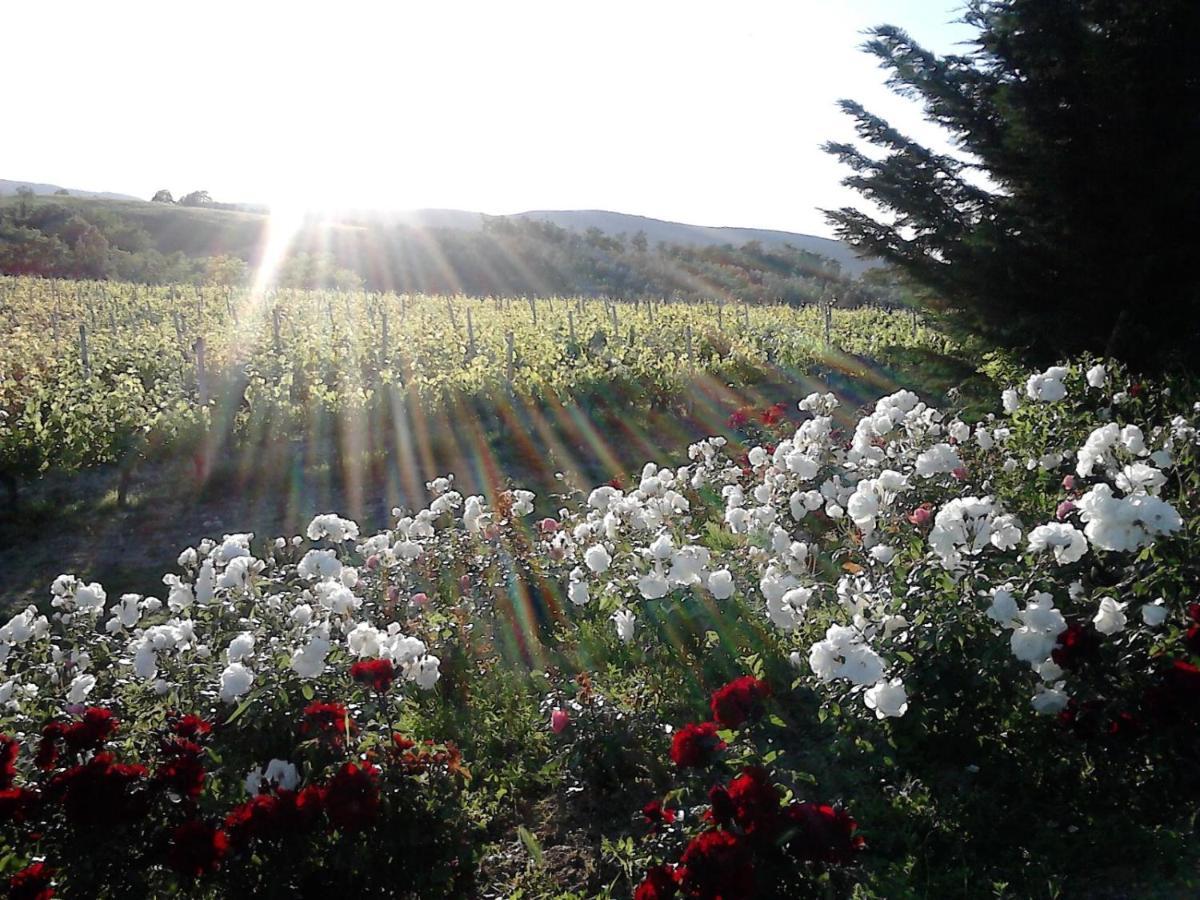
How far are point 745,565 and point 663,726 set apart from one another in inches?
41.6

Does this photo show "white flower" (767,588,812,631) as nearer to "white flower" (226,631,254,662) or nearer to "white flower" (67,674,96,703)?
"white flower" (226,631,254,662)

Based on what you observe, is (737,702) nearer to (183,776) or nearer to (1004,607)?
(1004,607)

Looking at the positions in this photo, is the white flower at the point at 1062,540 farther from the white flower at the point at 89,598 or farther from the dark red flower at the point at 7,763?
the white flower at the point at 89,598

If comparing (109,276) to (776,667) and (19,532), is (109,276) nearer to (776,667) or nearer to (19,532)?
(19,532)

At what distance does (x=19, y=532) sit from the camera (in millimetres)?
6586

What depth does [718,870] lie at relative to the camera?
6.43ft

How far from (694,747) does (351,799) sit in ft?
3.09

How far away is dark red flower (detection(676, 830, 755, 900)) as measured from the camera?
1934mm

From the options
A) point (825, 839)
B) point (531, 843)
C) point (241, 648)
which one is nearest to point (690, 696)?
point (531, 843)

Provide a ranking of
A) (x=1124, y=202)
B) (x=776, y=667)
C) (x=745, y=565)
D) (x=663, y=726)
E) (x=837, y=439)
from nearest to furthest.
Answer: (x=663, y=726)
(x=776, y=667)
(x=745, y=565)
(x=837, y=439)
(x=1124, y=202)

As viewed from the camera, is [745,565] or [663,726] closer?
[663,726]

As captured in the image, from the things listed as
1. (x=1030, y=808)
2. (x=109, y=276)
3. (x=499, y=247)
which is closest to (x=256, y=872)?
(x=1030, y=808)

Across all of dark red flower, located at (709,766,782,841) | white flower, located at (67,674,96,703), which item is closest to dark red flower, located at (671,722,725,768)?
dark red flower, located at (709,766,782,841)

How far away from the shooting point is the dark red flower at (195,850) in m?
2.20
